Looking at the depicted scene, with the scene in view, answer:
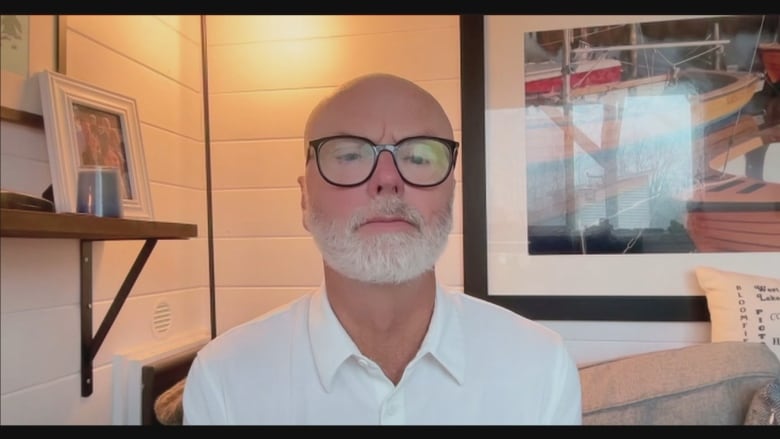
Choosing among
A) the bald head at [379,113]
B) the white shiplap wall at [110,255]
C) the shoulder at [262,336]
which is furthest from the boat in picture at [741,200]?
the white shiplap wall at [110,255]

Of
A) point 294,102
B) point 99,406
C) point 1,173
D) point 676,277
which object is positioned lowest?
point 99,406

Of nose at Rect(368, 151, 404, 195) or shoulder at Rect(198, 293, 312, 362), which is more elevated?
nose at Rect(368, 151, 404, 195)

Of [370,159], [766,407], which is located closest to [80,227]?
[370,159]

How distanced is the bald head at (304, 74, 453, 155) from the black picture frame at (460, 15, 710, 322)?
271 mm

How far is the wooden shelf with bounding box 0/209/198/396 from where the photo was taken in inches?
23.9

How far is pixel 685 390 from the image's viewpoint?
0.90 m

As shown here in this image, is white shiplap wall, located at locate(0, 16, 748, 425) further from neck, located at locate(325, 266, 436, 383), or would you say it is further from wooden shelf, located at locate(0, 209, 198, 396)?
neck, located at locate(325, 266, 436, 383)

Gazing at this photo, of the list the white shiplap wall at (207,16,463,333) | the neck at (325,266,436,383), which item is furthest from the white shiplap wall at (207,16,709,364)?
the neck at (325,266,436,383)

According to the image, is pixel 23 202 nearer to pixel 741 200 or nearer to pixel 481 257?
pixel 481 257

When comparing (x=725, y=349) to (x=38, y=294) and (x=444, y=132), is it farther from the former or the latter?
(x=38, y=294)

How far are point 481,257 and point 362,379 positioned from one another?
443 mm

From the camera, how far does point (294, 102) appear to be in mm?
973

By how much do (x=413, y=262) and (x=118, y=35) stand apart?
57cm
